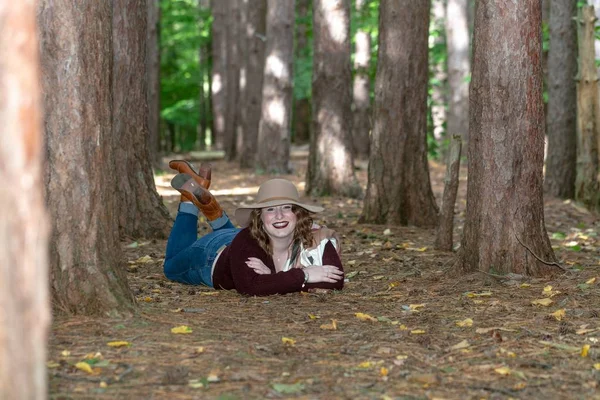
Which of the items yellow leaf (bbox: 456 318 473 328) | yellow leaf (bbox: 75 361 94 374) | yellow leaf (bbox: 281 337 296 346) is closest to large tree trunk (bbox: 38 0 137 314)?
yellow leaf (bbox: 75 361 94 374)

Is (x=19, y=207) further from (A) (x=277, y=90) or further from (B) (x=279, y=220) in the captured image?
(A) (x=277, y=90)

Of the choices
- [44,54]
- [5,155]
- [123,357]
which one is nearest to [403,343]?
[123,357]

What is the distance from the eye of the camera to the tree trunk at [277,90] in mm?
17859

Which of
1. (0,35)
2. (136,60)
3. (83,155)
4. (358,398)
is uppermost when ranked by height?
(136,60)

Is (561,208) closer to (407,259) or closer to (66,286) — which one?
Result: (407,259)

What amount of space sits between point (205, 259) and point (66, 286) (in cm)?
189

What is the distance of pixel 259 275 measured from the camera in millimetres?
6699

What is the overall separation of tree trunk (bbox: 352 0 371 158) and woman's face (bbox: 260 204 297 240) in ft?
40.6

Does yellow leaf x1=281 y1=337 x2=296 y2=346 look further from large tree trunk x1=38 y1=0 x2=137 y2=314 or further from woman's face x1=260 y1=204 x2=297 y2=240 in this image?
woman's face x1=260 y1=204 x2=297 y2=240

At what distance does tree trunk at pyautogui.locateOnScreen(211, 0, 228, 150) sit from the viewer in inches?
1071

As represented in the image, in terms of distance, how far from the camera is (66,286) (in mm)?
5461

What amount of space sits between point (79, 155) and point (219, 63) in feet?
79.2

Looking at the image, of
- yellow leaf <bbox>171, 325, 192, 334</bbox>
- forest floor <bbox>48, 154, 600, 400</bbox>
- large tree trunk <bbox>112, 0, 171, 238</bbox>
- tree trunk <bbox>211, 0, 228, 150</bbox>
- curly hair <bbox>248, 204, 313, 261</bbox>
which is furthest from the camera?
tree trunk <bbox>211, 0, 228, 150</bbox>

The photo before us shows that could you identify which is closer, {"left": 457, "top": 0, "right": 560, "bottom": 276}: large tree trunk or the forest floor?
the forest floor
